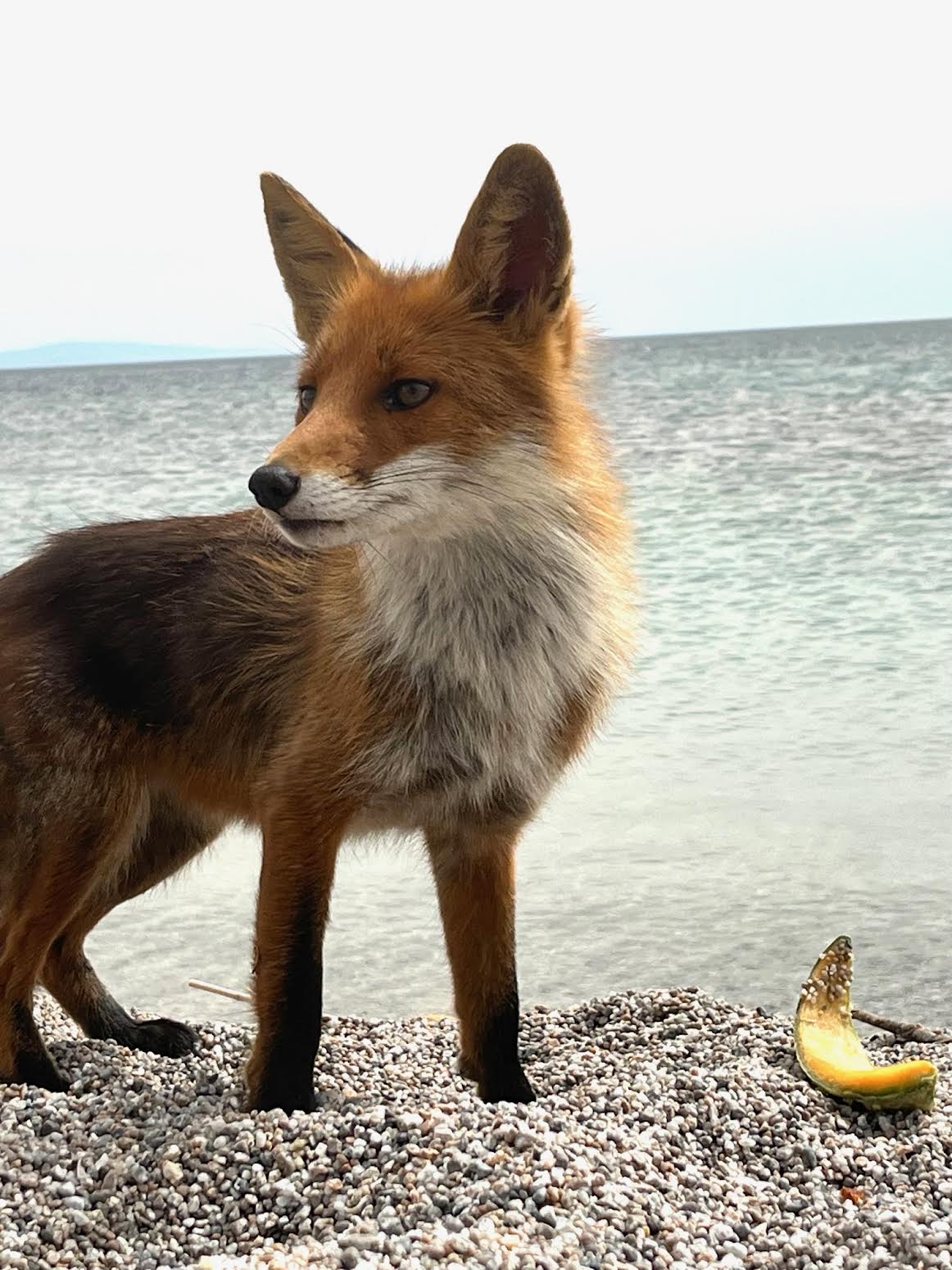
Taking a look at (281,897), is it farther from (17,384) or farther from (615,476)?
(17,384)

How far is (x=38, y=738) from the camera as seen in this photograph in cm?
365

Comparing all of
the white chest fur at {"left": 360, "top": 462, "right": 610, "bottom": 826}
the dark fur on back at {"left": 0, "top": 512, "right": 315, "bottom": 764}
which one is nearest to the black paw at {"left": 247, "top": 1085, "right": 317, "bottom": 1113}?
the white chest fur at {"left": 360, "top": 462, "right": 610, "bottom": 826}

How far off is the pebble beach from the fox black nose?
4.42 ft

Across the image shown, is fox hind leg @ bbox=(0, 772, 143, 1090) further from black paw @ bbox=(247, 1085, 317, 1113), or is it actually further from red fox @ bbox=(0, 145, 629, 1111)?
black paw @ bbox=(247, 1085, 317, 1113)

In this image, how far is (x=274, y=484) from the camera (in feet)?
9.27

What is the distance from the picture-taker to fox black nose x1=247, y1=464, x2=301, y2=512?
9.25 ft

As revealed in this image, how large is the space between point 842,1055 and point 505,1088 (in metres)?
0.89

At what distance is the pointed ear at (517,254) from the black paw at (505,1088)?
1.83 m

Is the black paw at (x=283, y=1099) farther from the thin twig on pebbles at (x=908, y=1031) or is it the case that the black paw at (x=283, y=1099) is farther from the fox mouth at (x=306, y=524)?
the thin twig on pebbles at (x=908, y=1031)

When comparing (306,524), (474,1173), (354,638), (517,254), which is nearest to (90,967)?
(354,638)

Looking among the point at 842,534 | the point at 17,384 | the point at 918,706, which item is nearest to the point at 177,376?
the point at 17,384

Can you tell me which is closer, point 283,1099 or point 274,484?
point 274,484

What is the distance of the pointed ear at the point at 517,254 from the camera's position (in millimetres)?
3133

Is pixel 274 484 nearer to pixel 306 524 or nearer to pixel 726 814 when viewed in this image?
pixel 306 524
